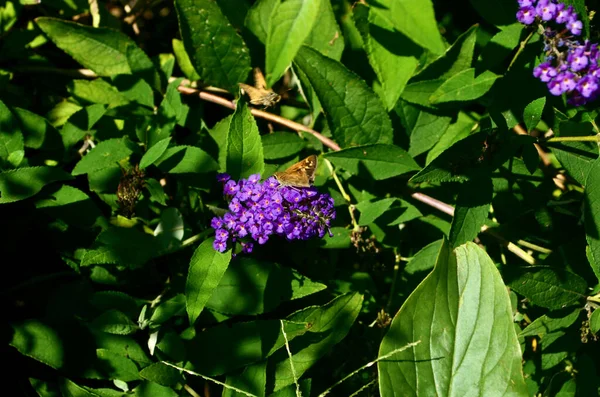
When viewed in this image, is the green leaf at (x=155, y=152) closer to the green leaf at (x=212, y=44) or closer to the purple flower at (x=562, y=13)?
the green leaf at (x=212, y=44)

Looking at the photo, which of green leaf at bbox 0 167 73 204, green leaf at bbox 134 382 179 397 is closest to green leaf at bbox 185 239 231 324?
green leaf at bbox 134 382 179 397

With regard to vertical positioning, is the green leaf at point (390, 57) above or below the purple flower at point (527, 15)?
below

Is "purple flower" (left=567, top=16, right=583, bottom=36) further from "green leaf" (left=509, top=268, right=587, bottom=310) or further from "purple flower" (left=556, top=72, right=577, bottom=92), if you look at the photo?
"green leaf" (left=509, top=268, right=587, bottom=310)

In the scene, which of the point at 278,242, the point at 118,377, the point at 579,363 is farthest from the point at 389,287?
the point at 118,377

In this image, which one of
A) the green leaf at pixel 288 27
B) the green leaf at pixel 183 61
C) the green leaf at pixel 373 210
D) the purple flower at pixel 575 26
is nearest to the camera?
the green leaf at pixel 288 27

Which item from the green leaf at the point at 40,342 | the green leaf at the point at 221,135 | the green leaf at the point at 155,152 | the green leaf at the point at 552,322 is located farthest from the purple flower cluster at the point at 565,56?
the green leaf at the point at 40,342

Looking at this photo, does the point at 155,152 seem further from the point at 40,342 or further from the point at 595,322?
the point at 595,322

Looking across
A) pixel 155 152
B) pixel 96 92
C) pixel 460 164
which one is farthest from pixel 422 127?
pixel 96 92
